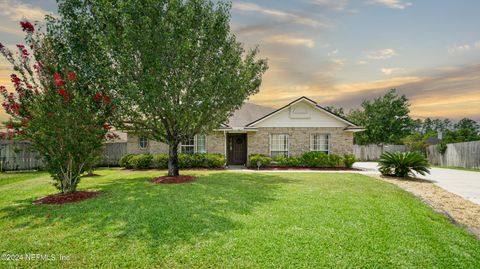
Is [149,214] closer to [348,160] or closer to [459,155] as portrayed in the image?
[348,160]

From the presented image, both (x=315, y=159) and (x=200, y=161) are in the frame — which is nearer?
(x=200, y=161)

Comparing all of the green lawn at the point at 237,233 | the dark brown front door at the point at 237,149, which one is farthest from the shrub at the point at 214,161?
the green lawn at the point at 237,233

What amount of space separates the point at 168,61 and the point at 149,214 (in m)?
7.01

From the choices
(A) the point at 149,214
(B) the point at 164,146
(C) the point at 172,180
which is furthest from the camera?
(B) the point at 164,146

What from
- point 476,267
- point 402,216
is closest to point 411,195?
point 402,216

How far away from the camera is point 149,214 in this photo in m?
6.43

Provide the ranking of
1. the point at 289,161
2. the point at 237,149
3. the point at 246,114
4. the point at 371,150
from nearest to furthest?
the point at 289,161 → the point at 237,149 → the point at 246,114 → the point at 371,150

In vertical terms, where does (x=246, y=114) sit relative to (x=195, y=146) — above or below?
above

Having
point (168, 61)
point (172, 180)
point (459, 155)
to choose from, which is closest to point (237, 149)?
point (172, 180)

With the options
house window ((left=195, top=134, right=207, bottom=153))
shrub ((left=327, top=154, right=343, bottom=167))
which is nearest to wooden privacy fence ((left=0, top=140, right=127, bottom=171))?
house window ((left=195, top=134, right=207, bottom=153))

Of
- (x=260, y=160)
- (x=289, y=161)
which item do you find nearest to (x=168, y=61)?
(x=260, y=160)

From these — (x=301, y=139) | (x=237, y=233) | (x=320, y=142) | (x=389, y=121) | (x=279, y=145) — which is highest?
(x=389, y=121)

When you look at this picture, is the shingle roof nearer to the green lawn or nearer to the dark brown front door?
the dark brown front door

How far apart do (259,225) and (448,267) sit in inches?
130
